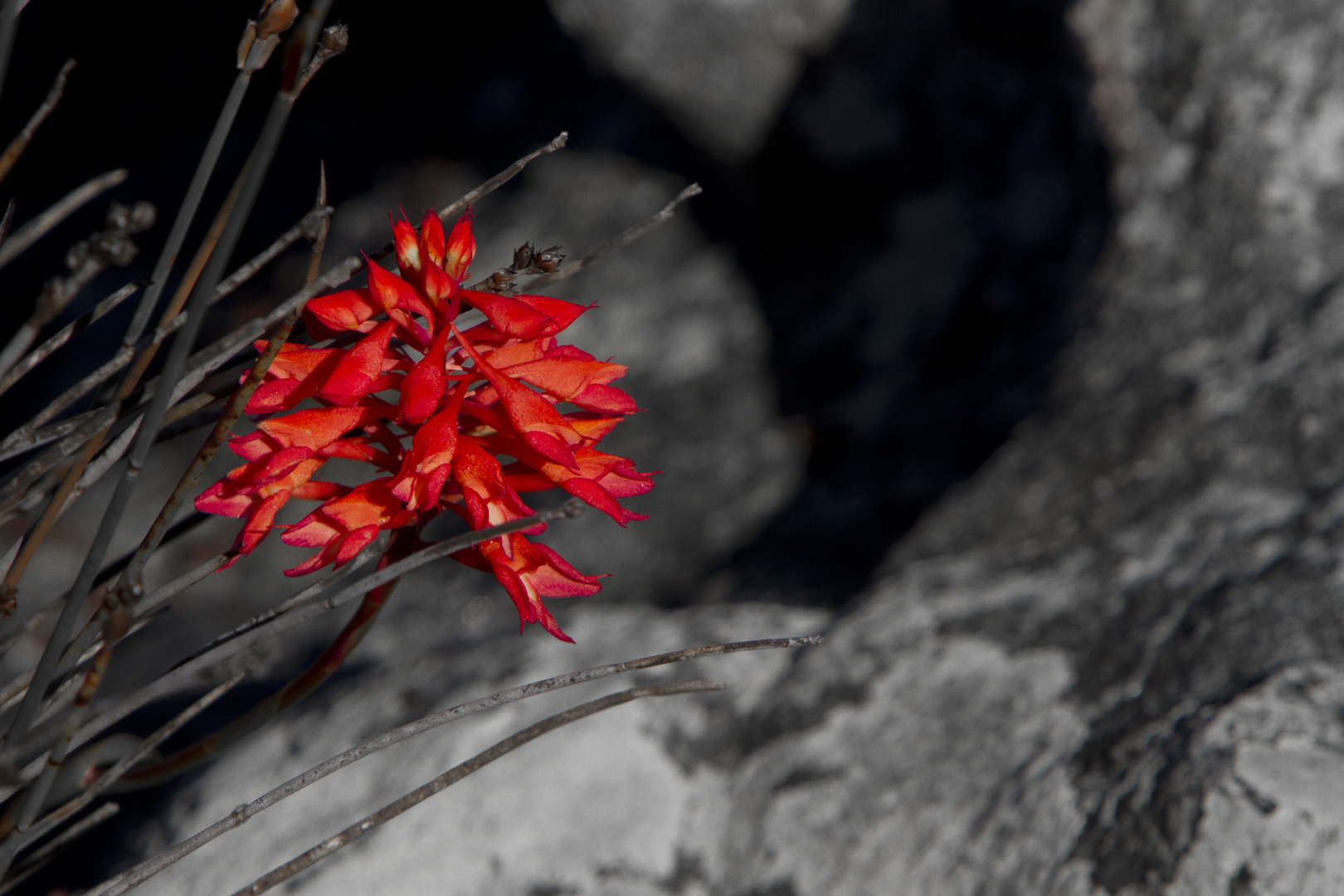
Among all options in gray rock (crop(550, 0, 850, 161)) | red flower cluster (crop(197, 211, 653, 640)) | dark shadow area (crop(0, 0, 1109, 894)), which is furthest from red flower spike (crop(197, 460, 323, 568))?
gray rock (crop(550, 0, 850, 161))

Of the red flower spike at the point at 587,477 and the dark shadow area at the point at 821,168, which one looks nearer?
the red flower spike at the point at 587,477

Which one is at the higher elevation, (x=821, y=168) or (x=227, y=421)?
(x=821, y=168)

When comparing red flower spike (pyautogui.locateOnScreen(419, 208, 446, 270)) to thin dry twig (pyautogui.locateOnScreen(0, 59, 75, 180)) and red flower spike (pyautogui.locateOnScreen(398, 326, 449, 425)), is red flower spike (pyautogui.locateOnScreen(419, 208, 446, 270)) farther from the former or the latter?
thin dry twig (pyautogui.locateOnScreen(0, 59, 75, 180))

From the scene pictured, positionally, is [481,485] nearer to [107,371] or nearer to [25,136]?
[107,371]

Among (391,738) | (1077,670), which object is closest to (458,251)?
(391,738)

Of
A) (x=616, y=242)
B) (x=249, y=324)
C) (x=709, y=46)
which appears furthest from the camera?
(x=709, y=46)

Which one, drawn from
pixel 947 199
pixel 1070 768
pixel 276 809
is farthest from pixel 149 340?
pixel 947 199

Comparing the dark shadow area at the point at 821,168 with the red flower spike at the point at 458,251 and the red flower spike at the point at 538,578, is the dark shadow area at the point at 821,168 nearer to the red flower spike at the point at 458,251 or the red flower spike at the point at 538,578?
the red flower spike at the point at 538,578

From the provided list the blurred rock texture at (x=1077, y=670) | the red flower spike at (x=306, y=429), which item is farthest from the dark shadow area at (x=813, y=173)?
the red flower spike at (x=306, y=429)
